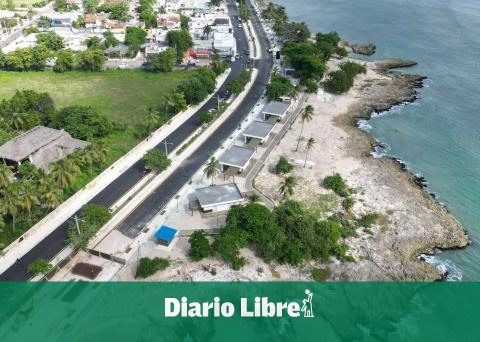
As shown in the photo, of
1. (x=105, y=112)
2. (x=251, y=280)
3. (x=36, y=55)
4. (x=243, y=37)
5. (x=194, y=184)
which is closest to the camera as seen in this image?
(x=251, y=280)

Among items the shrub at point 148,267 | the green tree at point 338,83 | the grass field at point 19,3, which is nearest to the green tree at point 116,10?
the grass field at point 19,3

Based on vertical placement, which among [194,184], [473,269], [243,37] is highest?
[243,37]

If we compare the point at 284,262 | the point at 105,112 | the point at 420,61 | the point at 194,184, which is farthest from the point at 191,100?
→ the point at 420,61

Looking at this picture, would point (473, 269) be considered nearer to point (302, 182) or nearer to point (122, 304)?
point (302, 182)

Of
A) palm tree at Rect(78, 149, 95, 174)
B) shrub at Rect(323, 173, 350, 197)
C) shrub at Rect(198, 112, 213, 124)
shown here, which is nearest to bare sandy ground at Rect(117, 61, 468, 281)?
shrub at Rect(323, 173, 350, 197)

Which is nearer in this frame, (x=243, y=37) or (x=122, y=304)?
(x=122, y=304)

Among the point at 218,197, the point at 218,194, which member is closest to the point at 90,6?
the point at 218,194
